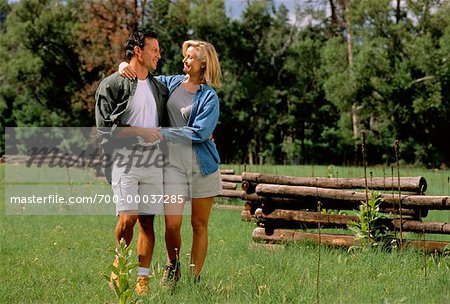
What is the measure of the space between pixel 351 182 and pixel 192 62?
3.77 meters

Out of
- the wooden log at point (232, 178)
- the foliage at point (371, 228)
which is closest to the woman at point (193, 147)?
the foliage at point (371, 228)

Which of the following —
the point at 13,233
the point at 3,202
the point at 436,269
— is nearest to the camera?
the point at 436,269

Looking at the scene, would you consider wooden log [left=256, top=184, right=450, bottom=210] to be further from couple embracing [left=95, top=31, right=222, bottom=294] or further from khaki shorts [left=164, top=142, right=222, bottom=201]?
khaki shorts [left=164, top=142, right=222, bottom=201]

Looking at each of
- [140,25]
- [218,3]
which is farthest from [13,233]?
[218,3]

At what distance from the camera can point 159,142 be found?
5340 mm

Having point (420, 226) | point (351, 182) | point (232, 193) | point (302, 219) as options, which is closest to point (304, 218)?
point (302, 219)

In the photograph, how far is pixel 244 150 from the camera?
122 feet

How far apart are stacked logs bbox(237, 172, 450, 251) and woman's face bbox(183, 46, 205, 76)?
8.87 ft

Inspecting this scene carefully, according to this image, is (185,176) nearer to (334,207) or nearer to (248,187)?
(334,207)

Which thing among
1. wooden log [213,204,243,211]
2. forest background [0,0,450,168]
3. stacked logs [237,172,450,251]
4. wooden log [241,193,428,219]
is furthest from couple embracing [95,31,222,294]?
forest background [0,0,450,168]

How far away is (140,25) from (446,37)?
42.4 feet

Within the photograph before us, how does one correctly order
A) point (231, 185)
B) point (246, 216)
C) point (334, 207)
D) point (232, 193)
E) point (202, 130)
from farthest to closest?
point (231, 185) → point (232, 193) → point (246, 216) → point (334, 207) → point (202, 130)

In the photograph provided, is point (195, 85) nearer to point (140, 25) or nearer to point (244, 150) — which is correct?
point (140, 25)

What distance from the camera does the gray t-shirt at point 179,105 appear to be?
540cm
